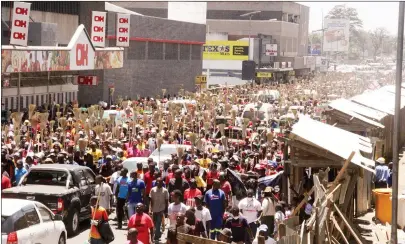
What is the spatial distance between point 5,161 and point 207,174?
3872 millimetres

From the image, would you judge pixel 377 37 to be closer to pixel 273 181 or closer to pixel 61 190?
pixel 273 181

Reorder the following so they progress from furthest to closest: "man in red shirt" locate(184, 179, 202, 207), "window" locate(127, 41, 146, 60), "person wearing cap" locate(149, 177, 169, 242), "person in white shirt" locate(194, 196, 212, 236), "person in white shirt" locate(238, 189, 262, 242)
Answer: "window" locate(127, 41, 146, 60) → "person wearing cap" locate(149, 177, 169, 242) → "man in red shirt" locate(184, 179, 202, 207) → "person in white shirt" locate(238, 189, 262, 242) → "person in white shirt" locate(194, 196, 212, 236)

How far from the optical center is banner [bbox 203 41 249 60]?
262 feet

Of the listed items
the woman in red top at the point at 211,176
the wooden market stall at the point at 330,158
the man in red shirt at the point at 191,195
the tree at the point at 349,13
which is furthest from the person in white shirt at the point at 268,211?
the tree at the point at 349,13

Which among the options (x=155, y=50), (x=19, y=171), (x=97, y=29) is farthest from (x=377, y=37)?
(x=19, y=171)

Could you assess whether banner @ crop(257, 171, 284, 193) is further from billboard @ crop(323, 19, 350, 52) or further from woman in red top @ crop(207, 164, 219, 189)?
billboard @ crop(323, 19, 350, 52)

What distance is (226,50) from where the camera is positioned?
264 ft

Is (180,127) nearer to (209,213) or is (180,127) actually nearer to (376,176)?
(376,176)

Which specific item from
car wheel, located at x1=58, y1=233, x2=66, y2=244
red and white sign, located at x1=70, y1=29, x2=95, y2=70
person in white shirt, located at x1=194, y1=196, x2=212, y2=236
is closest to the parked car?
car wheel, located at x1=58, y1=233, x2=66, y2=244

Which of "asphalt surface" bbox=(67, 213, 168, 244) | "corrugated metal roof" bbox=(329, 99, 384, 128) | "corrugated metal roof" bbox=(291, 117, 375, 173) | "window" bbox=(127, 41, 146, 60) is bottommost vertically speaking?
"asphalt surface" bbox=(67, 213, 168, 244)

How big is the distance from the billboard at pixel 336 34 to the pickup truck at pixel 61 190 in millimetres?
93780

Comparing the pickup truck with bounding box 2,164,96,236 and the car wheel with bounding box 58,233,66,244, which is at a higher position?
the pickup truck with bounding box 2,164,96,236

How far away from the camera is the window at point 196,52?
2498 inches

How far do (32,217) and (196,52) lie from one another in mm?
52483
